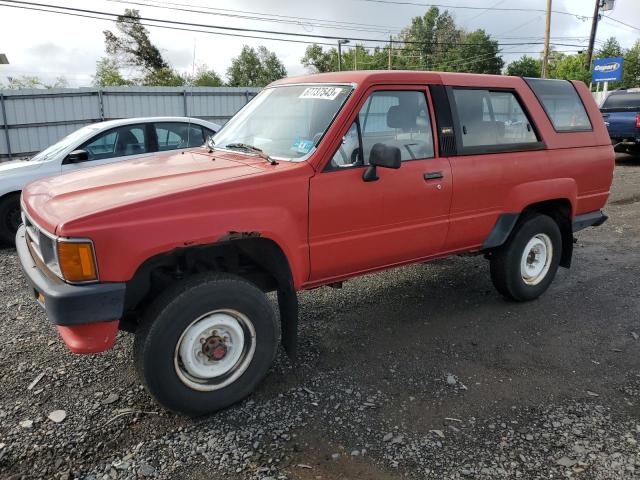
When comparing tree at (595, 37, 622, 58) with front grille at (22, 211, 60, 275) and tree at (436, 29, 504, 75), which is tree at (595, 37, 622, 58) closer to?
tree at (436, 29, 504, 75)

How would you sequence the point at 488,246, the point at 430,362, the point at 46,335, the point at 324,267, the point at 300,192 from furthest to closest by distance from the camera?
the point at 488,246 → the point at 46,335 → the point at 430,362 → the point at 324,267 → the point at 300,192

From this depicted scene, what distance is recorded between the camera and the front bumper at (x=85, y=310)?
254 cm

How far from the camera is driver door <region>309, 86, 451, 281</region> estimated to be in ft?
10.9

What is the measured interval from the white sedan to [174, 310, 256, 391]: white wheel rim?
13.8ft

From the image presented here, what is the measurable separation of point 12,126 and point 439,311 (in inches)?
522

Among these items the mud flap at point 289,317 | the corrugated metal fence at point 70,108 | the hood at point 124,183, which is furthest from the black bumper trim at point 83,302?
the corrugated metal fence at point 70,108

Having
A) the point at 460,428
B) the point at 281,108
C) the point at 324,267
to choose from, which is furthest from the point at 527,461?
the point at 281,108

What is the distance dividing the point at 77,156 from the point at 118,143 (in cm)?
61

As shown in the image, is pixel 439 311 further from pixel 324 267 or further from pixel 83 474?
pixel 83 474

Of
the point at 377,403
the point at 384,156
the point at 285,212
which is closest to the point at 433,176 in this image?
the point at 384,156

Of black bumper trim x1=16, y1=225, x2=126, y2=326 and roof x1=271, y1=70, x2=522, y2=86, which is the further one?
roof x1=271, y1=70, x2=522, y2=86

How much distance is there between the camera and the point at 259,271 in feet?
11.4

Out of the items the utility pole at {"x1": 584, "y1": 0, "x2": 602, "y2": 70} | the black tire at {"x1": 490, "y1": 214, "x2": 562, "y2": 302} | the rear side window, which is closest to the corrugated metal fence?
the rear side window

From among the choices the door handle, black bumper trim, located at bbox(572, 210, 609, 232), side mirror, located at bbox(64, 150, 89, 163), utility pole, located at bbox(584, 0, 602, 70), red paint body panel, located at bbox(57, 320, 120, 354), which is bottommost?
red paint body panel, located at bbox(57, 320, 120, 354)
